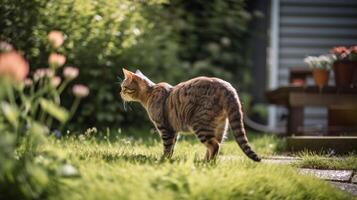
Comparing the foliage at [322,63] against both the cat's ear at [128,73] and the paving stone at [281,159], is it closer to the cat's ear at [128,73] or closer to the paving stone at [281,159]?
the paving stone at [281,159]

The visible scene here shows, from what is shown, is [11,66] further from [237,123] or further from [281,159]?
[281,159]

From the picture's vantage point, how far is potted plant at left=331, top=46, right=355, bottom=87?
24.3ft

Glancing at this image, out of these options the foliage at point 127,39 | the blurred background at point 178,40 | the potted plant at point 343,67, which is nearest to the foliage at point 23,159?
the blurred background at point 178,40

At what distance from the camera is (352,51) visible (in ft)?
24.1

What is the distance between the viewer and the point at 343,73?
7.47 metres

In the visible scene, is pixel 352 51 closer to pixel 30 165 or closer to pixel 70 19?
pixel 70 19

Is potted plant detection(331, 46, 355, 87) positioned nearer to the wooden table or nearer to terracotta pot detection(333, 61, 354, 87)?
terracotta pot detection(333, 61, 354, 87)

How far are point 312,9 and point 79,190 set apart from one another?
29.4 feet

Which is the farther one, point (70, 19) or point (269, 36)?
point (269, 36)

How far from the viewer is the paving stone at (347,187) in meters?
3.99

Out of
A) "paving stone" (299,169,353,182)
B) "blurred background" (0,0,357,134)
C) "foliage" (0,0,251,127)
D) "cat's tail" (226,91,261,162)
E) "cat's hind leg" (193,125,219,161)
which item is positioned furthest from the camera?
"blurred background" (0,0,357,134)

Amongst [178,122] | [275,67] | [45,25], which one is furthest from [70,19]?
[275,67]

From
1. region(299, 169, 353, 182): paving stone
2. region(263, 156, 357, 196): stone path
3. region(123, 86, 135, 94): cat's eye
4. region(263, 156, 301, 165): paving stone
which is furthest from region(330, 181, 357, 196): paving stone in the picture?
region(123, 86, 135, 94): cat's eye

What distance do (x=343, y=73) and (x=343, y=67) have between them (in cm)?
8
